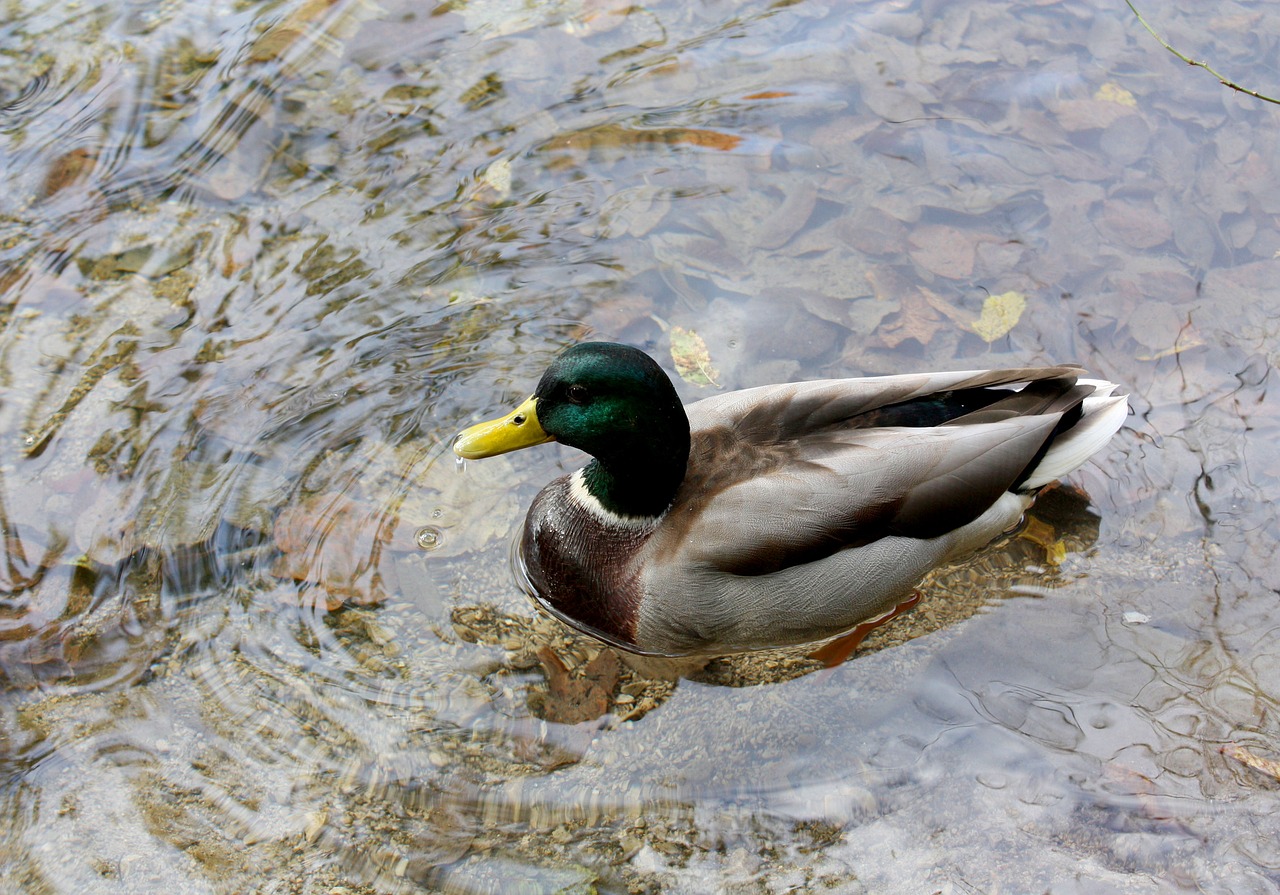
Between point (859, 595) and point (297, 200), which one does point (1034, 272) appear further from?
point (297, 200)

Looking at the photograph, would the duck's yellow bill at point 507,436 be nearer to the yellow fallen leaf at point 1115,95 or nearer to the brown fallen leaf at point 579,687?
the brown fallen leaf at point 579,687

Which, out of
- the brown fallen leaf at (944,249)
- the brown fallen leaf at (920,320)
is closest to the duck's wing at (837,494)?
the brown fallen leaf at (920,320)

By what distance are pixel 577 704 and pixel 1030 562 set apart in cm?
207

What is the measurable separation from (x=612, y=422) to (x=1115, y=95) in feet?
14.4

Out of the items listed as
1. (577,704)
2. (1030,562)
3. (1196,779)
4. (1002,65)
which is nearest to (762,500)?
(577,704)

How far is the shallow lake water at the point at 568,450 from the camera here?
3.88m

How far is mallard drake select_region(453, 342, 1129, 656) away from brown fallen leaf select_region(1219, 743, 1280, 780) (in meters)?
1.20

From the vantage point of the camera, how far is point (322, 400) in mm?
5246

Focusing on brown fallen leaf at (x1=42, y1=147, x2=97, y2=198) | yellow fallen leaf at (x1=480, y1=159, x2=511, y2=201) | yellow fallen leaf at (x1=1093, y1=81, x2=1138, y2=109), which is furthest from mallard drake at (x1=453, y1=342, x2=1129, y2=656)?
brown fallen leaf at (x1=42, y1=147, x2=97, y2=198)

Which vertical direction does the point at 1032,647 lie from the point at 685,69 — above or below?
below

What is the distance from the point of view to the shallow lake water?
388 centimetres

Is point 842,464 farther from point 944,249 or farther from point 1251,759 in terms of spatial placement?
point 944,249

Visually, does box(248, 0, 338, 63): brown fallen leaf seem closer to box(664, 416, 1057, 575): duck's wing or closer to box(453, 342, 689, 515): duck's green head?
box(453, 342, 689, 515): duck's green head

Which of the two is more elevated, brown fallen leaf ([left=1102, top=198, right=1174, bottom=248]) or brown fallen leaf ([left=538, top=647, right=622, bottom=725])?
brown fallen leaf ([left=1102, top=198, right=1174, bottom=248])
